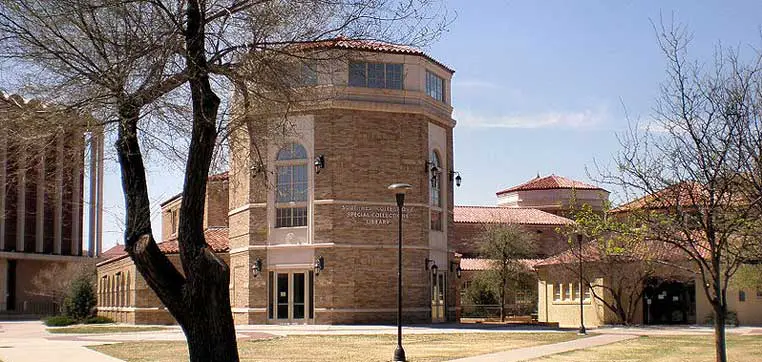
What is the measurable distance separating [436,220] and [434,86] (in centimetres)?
608

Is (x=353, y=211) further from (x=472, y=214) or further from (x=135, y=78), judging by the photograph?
(x=472, y=214)

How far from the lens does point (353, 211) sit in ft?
130

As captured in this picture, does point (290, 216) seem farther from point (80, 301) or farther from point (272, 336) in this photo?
point (80, 301)

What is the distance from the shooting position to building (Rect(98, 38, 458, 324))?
39250mm

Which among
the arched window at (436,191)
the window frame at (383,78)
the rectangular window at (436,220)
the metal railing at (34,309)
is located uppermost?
the window frame at (383,78)

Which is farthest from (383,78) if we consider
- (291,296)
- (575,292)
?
(575,292)

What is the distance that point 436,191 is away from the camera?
42.5 meters

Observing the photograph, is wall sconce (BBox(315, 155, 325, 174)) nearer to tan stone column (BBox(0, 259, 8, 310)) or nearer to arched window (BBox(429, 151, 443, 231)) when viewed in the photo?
arched window (BBox(429, 151, 443, 231))

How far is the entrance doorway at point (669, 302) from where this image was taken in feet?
137

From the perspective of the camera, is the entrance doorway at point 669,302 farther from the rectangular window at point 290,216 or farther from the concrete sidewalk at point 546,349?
the rectangular window at point 290,216

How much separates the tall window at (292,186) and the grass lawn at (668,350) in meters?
15.9

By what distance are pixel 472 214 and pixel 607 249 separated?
55.0m

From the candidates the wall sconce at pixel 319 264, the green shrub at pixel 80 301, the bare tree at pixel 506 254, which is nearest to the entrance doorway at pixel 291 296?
the wall sconce at pixel 319 264

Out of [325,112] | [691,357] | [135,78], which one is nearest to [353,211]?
[325,112]
